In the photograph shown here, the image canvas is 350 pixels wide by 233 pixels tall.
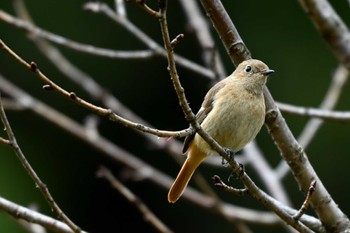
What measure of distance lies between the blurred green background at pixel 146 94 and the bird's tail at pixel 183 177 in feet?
20.1

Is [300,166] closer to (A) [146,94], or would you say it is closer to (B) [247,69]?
(B) [247,69]

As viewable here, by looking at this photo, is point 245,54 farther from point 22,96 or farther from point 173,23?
point 173,23

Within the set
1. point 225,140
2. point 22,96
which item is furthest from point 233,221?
point 22,96

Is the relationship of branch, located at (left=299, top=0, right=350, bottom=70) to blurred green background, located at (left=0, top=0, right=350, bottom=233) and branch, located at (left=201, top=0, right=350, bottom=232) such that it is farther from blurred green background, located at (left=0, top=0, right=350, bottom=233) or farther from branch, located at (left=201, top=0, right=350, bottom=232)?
blurred green background, located at (left=0, top=0, right=350, bottom=233)

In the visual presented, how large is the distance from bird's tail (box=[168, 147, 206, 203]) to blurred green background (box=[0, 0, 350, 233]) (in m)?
6.14

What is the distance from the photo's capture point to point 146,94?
1151 cm

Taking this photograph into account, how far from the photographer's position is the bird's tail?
4.36 meters

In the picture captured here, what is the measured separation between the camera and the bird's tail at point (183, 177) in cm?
436

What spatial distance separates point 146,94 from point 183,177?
7142 mm

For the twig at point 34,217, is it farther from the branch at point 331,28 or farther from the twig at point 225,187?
the branch at point 331,28

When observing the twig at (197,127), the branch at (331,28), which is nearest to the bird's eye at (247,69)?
the branch at (331,28)

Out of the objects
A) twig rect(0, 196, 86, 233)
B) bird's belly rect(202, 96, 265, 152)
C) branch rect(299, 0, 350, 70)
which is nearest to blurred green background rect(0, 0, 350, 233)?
bird's belly rect(202, 96, 265, 152)

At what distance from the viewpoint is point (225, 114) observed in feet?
14.3

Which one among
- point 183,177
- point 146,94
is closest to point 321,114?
point 183,177
